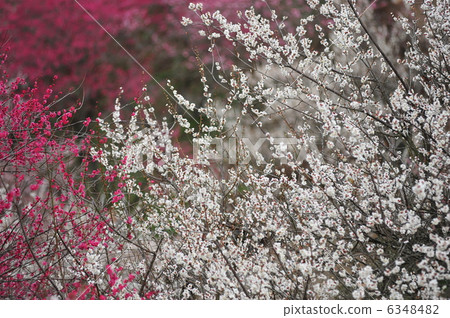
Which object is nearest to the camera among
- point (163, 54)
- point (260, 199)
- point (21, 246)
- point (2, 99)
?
point (260, 199)

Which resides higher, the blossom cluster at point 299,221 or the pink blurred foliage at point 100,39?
the pink blurred foliage at point 100,39

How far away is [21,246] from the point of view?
1.92 meters

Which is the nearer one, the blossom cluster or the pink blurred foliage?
the blossom cluster

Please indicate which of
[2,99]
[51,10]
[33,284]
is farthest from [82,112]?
[33,284]

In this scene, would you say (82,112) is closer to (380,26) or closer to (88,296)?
(88,296)

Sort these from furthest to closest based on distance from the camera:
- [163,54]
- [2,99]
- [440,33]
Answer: [163,54], [2,99], [440,33]

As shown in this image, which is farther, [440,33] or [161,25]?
[161,25]

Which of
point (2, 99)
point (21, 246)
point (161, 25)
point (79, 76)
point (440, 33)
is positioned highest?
point (161, 25)

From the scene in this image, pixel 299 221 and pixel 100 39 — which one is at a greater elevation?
pixel 100 39

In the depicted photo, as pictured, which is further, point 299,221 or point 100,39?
point 100,39

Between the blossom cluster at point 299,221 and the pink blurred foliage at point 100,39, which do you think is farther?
the pink blurred foliage at point 100,39

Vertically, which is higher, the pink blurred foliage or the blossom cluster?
the pink blurred foliage

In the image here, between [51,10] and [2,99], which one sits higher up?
[51,10]

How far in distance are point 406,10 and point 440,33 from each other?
1.64m
